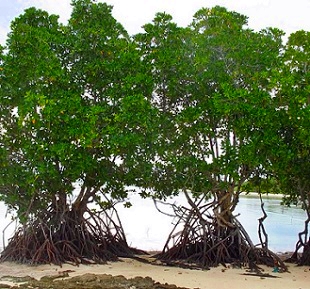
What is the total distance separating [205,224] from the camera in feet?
30.5

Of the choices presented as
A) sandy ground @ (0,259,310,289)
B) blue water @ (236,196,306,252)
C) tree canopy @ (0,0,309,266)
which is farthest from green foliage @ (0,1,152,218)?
blue water @ (236,196,306,252)

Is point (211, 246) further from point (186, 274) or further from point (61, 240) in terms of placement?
point (61, 240)

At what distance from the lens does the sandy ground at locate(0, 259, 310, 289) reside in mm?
7297

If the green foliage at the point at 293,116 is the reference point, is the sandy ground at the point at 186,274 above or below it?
below

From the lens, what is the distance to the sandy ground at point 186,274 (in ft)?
23.9

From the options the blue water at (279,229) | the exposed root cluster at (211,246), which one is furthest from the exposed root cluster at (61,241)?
the blue water at (279,229)

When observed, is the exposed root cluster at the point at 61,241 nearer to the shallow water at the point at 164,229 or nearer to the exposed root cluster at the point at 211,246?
the exposed root cluster at the point at 211,246

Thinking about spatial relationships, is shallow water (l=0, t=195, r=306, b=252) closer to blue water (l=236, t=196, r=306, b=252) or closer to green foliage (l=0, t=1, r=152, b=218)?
blue water (l=236, t=196, r=306, b=252)

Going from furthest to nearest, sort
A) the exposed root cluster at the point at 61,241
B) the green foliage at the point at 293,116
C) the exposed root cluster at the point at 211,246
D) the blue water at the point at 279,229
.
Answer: the blue water at the point at 279,229, the exposed root cluster at the point at 211,246, the exposed root cluster at the point at 61,241, the green foliage at the point at 293,116

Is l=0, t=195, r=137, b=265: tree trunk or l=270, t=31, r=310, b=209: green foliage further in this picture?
l=0, t=195, r=137, b=265: tree trunk

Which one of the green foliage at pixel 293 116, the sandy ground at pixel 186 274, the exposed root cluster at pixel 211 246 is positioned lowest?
the sandy ground at pixel 186 274

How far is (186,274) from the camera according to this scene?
26.1 ft

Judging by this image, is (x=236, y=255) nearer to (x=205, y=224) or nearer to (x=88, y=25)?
(x=205, y=224)

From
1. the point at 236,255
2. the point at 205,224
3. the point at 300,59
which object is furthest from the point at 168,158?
the point at 300,59
